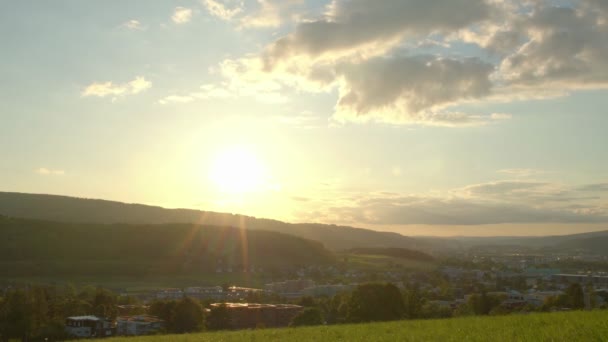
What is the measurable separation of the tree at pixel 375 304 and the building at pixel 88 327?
28.3m

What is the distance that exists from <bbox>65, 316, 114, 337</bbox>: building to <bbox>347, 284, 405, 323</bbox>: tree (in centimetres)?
2826

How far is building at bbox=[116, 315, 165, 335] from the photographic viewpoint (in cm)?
5663

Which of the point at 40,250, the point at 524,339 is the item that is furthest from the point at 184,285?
the point at 524,339

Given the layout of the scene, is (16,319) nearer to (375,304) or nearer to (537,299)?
(375,304)

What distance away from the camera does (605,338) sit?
1650cm

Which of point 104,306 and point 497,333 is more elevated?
point 497,333

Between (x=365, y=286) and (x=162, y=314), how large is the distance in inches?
1001

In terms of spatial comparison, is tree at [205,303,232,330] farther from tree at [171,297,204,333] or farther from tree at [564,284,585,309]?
tree at [564,284,585,309]

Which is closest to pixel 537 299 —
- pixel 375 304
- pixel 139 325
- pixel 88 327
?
pixel 375 304

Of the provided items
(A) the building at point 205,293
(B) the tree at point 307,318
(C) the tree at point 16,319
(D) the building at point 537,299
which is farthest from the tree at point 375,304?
(A) the building at point 205,293

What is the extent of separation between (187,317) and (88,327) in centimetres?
1153

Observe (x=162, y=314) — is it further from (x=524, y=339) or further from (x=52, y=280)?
(x=52, y=280)

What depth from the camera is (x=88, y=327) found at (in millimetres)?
61250

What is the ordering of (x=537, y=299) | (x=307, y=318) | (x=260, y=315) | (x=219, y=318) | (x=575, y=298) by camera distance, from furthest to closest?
1. (x=537, y=299)
2. (x=260, y=315)
3. (x=219, y=318)
4. (x=575, y=298)
5. (x=307, y=318)
